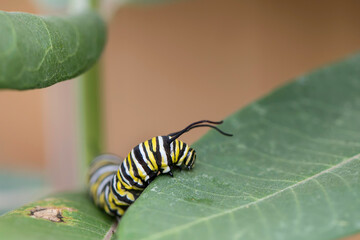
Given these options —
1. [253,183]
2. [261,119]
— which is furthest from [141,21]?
[253,183]

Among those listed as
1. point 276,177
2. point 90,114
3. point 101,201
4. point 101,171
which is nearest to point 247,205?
point 276,177

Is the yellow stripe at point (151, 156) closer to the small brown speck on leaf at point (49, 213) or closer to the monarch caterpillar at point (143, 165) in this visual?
the monarch caterpillar at point (143, 165)

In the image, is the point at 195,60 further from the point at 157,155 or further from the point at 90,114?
the point at 157,155

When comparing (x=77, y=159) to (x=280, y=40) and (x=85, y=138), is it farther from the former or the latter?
(x=280, y=40)

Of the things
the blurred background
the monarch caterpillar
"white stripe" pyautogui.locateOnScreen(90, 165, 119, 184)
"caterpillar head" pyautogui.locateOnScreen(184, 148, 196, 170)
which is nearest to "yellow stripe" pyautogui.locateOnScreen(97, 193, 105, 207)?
the monarch caterpillar

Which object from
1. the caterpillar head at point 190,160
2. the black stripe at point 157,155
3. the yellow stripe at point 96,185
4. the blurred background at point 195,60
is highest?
the caterpillar head at point 190,160

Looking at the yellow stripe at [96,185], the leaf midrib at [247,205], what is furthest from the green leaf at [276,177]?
the yellow stripe at [96,185]
